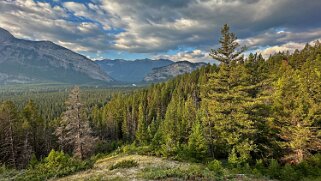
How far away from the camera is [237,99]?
2569cm

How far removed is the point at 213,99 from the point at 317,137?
1126 cm

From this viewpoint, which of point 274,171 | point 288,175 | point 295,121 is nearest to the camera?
point 288,175

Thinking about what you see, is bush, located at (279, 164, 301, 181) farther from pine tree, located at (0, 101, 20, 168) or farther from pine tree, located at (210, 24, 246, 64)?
pine tree, located at (0, 101, 20, 168)

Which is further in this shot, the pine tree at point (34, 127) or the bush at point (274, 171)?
the pine tree at point (34, 127)

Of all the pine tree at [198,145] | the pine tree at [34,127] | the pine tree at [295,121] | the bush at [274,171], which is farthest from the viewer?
the pine tree at [34,127]

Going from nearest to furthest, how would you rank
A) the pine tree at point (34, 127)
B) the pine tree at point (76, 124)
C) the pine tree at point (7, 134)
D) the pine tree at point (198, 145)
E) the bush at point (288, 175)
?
the bush at point (288, 175) < the pine tree at point (198, 145) < the pine tree at point (76, 124) < the pine tree at point (7, 134) < the pine tree at point (34, 127)

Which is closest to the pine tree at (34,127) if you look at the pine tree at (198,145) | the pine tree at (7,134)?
the pine tree at (7,134)

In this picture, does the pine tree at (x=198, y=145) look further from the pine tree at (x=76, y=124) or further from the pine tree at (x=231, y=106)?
the pine tree at (x=76, y=124)

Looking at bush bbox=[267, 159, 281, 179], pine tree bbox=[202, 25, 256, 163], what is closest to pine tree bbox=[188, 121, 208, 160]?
pine tree bbox=[202, 25, 256, 163]

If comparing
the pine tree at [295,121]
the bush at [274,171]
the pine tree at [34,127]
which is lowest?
the pine tree at [34,127]

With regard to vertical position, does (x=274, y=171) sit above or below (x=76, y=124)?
below

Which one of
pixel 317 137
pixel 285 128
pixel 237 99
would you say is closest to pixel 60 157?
pixel 237 99

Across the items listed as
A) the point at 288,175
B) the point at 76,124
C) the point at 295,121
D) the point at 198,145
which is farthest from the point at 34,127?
the point at 288,175

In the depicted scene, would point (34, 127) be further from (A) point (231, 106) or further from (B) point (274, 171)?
(B) point (274, 171)
